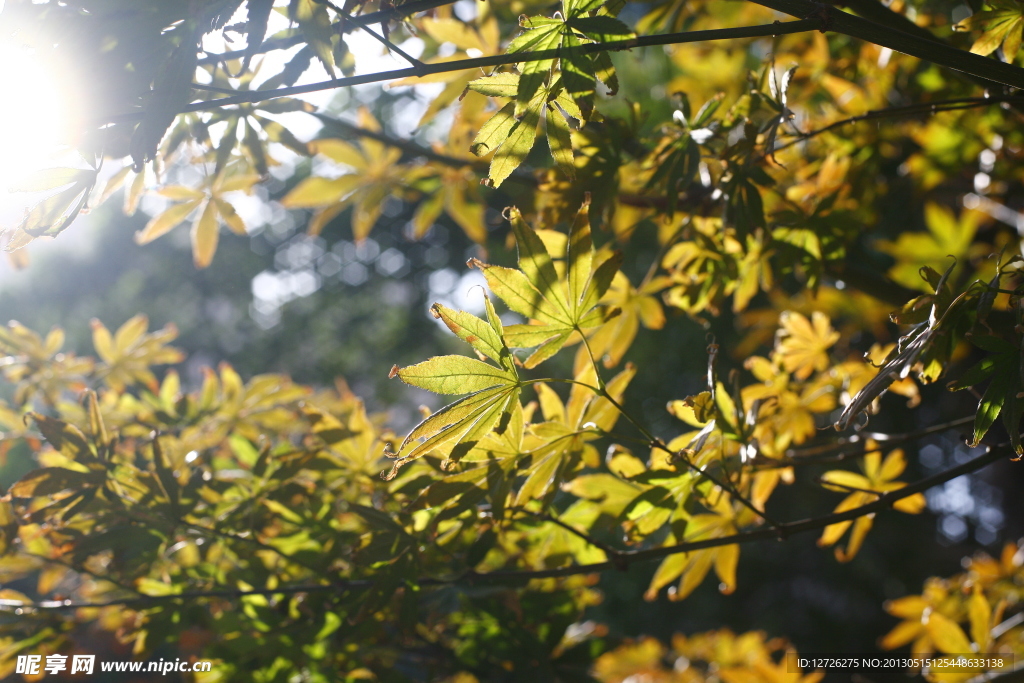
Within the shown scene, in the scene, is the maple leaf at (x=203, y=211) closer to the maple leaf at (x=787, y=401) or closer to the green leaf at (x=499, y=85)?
the green leaf at (x=499, y=85)

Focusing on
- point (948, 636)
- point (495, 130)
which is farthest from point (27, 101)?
point (948, 636)

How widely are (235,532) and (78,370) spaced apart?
704mm

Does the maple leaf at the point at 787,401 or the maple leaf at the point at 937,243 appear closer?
the maple leaf at the point at 787,401

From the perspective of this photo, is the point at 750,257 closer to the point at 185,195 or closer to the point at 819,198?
the point at 819,198

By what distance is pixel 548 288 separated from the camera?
2.44ft

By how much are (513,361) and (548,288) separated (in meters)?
0.11

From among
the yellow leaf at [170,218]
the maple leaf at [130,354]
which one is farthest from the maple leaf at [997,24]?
the maple leaf at [130,354]

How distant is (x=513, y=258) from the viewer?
10.7 ft

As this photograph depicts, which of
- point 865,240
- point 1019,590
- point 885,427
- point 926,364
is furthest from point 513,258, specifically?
point 926,364

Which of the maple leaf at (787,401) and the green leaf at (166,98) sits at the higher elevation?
the green leaf at (166,98)

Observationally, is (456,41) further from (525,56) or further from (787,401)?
(787,401)

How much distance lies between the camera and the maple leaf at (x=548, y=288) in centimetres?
71

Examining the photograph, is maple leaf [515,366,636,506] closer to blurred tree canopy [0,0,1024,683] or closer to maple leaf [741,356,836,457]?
blurred tree canopy [0,0,1024,683]

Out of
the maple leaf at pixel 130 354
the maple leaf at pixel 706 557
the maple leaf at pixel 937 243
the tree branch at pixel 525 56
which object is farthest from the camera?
the maple leaf at pixel 937 243
